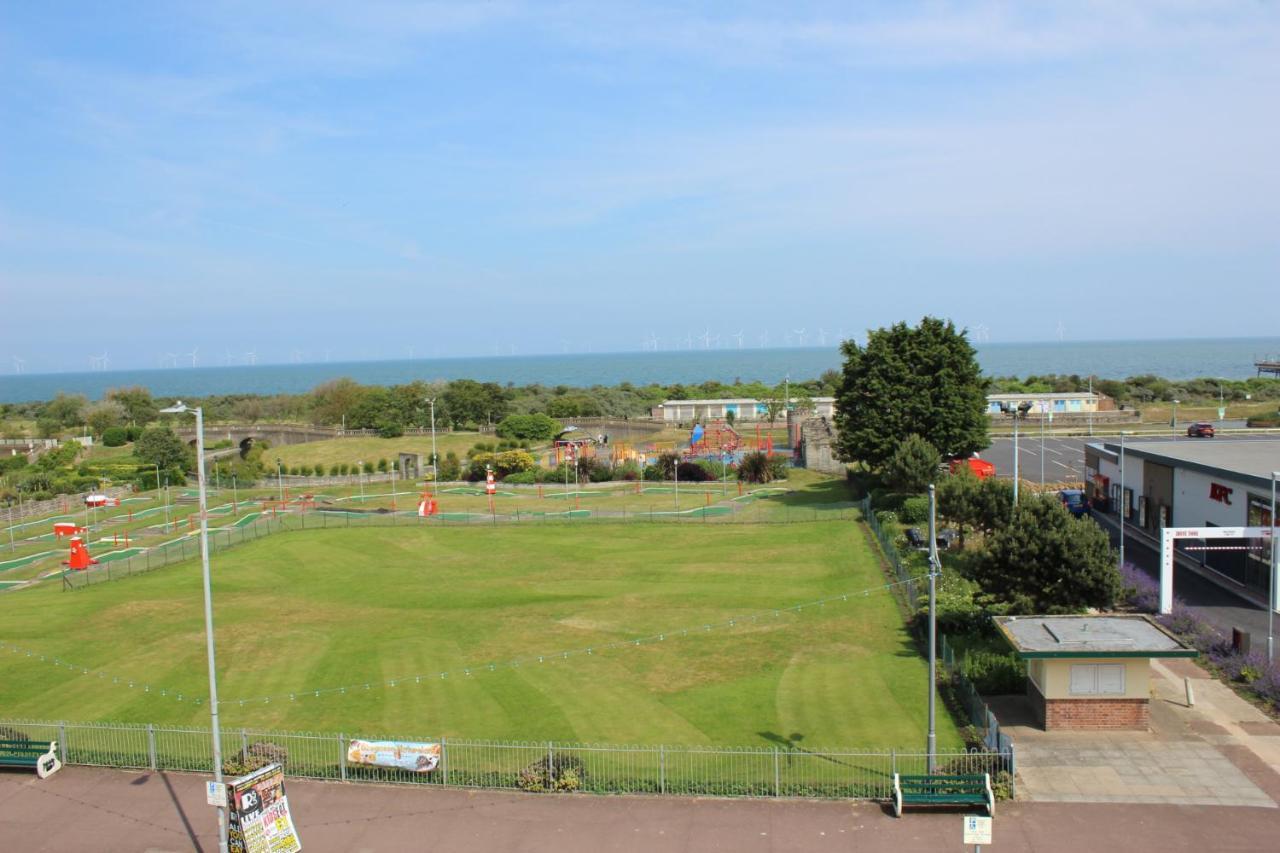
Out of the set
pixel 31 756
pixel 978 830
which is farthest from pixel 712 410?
pixel 978 830

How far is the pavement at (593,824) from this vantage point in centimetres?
1927

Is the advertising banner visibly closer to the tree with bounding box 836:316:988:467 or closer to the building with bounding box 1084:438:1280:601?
the building with bounding box 1084:438:1280:601

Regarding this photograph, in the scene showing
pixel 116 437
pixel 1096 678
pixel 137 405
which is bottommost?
pixel 1096 678

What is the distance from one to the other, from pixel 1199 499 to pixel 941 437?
1585 centimetres

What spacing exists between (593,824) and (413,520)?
140 ft

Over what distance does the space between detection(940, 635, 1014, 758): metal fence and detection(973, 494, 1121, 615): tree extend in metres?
2.86

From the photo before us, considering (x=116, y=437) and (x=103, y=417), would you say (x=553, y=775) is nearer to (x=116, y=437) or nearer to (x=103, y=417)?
(x=116, y=437)

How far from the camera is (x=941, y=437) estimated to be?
2275 inches

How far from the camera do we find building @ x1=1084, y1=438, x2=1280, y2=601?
38281 mm

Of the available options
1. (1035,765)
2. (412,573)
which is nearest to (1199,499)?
(1035,765)

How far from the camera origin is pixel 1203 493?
4350 cm

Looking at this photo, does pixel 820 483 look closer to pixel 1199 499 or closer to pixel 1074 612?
pixel 1199 499

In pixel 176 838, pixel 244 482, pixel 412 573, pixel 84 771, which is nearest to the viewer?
pixel 176 838

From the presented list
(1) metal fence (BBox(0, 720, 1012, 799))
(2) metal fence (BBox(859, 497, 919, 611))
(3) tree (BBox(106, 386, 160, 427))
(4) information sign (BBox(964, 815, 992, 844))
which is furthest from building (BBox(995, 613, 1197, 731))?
(3) tree (BBox(106, 386, 160, 427))
